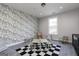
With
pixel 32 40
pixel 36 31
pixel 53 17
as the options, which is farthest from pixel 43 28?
pixel 32 40

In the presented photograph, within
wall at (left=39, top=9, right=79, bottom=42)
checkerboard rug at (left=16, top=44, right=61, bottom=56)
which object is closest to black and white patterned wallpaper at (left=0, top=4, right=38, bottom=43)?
wall at (left=39, top=9, right=79, bottom=42)

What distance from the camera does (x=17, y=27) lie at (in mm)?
2631

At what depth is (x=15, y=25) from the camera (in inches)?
103

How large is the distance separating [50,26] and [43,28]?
259mm

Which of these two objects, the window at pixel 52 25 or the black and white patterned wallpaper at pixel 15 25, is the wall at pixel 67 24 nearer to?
the window at pixel 52 25

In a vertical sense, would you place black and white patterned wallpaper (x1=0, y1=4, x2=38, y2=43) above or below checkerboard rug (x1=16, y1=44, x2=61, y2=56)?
above

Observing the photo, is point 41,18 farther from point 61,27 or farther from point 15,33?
point 15,33

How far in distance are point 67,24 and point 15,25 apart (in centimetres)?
197

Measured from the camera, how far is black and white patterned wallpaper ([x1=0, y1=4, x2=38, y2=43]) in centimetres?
209

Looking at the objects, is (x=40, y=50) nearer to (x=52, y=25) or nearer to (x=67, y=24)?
(x=52, y=25)

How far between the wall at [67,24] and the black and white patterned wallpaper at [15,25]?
286mm

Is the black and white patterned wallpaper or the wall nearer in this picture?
the wall

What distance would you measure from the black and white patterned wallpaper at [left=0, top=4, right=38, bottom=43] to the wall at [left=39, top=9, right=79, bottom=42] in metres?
0.29

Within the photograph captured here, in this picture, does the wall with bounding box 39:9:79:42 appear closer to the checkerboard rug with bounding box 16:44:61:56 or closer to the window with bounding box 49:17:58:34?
the window with bounding box 49:17:58:34
